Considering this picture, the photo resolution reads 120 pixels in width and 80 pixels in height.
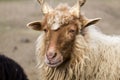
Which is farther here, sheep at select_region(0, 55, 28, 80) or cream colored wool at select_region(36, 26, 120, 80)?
sheep at select_region(0, 55, 28, 80)

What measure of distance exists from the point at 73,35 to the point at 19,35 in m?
11.2

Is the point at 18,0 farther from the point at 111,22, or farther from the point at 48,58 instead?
the point at 48,58

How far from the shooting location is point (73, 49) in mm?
7699

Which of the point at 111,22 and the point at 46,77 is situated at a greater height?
the point at 46,77

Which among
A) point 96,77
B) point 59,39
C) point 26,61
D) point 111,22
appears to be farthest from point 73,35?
point 111,22

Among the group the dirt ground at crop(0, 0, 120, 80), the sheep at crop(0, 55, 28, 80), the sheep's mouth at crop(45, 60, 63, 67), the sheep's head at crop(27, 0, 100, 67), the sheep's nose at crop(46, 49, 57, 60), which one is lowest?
the dirt ground at crop(0, 0, 120, 80)

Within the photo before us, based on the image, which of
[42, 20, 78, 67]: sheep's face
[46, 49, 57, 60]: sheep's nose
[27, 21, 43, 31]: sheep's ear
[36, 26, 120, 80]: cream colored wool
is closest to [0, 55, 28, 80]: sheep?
[36, 26, 120, 80]: cream colored wool

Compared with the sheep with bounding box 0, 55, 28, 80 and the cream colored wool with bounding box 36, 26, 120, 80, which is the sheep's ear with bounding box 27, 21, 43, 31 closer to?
the cream colored wool with bounding box 36, 26, 120, 80

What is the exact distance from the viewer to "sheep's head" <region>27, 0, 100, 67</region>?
7.48m

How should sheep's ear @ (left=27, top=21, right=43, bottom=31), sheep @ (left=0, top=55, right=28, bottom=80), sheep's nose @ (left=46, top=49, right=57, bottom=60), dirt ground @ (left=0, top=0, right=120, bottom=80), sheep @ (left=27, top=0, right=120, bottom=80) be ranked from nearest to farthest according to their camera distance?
sheep's nose @ (left=46, top=49, right=57, bottom=60) < sheep @ (left=27, top=0, right=120, bottom=80) < sheep's ear @ (left=27, top=21, right=43, bottom=31) < sheep @ (left=0, top=55, right=28, bottom=80) < dirt ground @ (left=0, top=0, right=120, bottom=80)

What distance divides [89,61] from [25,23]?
13832mm

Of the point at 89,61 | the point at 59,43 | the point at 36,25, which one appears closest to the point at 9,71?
the point at 36,25

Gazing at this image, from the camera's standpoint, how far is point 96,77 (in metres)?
7.83

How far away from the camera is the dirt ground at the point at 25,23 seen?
1581 cm
